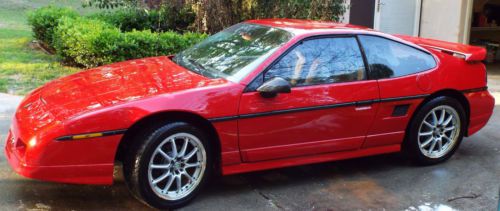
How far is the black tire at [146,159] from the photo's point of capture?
3918 mm

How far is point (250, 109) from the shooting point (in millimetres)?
4215

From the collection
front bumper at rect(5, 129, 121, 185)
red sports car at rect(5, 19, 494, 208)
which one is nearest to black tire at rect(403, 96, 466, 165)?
red sports car at rect(5, 19, 494, 208)

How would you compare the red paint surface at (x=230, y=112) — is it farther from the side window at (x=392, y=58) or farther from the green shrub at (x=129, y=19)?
the green shrub at (x=129, y=19)

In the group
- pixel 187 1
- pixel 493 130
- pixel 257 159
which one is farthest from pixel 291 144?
pixel 187 1

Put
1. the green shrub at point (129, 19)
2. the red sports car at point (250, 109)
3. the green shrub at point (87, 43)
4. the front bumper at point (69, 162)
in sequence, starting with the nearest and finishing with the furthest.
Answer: the front bumper at point (69, 162) → the red sports car at point (250, 109) → the green shrub at point (87, 43) → the green shrub at point (129, 19)

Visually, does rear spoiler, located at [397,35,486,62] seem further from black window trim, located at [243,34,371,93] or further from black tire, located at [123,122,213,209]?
black tire, located at [123,122,213,209]

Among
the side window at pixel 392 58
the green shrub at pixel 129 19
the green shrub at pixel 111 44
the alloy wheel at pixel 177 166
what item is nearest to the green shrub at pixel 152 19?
the green shrub at pixel 129 19

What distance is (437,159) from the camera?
5.26 m

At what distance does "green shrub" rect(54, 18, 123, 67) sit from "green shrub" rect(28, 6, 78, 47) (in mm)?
1109

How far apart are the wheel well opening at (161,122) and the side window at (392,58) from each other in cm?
155

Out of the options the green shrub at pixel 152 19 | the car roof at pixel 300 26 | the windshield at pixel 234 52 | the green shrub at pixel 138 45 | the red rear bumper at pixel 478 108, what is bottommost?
the red rear bumper at pixel 478 108

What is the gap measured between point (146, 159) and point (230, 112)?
72 cm

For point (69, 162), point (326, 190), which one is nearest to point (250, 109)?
point (326, 190)

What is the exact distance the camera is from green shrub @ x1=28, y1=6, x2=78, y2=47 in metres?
10.5
